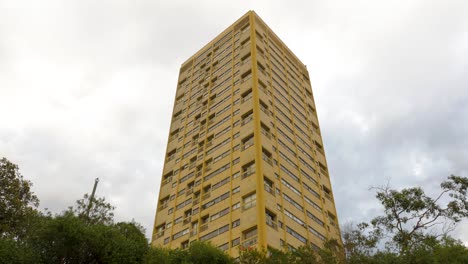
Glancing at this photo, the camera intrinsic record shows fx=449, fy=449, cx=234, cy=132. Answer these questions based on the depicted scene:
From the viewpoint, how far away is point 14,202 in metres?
34.9

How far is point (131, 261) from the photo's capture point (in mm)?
28062

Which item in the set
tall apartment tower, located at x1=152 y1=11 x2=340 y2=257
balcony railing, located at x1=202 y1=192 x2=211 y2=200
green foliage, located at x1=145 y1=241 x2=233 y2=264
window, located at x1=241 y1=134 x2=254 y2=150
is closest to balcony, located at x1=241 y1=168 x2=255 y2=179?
tall apartment tower, located at x1=152 y1=11 x2=340 y2=257

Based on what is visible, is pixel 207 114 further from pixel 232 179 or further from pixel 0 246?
pixel 0 246

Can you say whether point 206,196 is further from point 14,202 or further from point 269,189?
point 14,202

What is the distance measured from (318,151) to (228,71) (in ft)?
57.6

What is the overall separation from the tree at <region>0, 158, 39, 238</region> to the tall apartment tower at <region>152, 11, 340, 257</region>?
18.5 m

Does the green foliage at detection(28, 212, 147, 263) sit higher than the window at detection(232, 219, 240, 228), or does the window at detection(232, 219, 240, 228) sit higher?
the window at detection(232, 219, 240, 228)

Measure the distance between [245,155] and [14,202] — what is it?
24263mm

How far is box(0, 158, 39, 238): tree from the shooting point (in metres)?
34.0

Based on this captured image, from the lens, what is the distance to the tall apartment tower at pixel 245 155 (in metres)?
46.5

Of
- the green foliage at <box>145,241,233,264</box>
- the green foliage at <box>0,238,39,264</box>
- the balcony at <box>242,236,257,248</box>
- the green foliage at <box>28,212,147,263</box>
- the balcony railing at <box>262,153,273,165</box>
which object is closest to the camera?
the green foliage at <box>0,238,39,264</box>

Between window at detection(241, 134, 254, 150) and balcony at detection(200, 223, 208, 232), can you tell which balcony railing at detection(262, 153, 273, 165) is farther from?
balcony at detection(200, 223, 208, 232)

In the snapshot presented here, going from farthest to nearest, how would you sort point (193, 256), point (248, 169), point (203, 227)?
point (203, 227)
point (248, 169)
point (193, 256)

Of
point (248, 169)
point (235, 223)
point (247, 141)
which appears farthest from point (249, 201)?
point (247, 141)
